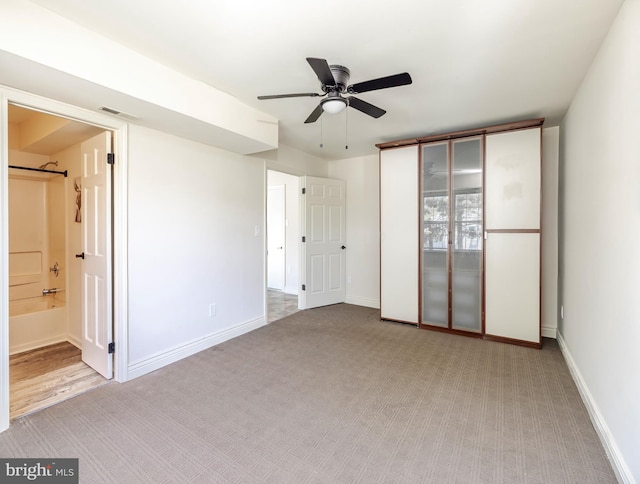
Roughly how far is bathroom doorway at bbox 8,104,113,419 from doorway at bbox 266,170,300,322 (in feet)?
9.60

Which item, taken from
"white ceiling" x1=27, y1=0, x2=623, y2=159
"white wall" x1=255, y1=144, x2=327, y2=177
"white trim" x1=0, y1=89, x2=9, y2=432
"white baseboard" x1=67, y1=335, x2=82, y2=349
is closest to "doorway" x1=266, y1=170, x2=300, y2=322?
"white wall" x1=255, y1=144, x2=327, y2=177

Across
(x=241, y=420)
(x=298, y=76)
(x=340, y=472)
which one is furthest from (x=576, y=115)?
(x=241, y=420)

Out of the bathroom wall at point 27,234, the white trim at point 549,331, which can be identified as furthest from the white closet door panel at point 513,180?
the bathroom wall at point 27,234

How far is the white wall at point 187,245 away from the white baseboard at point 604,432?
3.19 metres

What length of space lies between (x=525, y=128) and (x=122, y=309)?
4.25m

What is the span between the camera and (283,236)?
6.04 metres

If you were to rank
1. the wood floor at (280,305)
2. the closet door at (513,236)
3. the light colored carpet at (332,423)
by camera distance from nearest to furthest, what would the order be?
the light colored carpet at (332,423) → the closet door at (513,236) → the wood floor at (280,305)

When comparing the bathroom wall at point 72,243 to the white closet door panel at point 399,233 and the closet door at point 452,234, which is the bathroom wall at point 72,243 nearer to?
the white closet door panel at point 399,233

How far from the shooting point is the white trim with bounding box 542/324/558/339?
141 inches

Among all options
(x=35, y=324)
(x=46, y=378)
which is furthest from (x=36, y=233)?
(x=46, y=378)

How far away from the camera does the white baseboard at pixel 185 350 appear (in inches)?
105

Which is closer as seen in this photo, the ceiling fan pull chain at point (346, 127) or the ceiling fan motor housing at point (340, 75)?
the ceiling fan motor housing at point (340, 75)

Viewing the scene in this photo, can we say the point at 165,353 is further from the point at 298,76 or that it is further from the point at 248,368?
the point at 298,76

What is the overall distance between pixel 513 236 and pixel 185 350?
3620 millimetres
